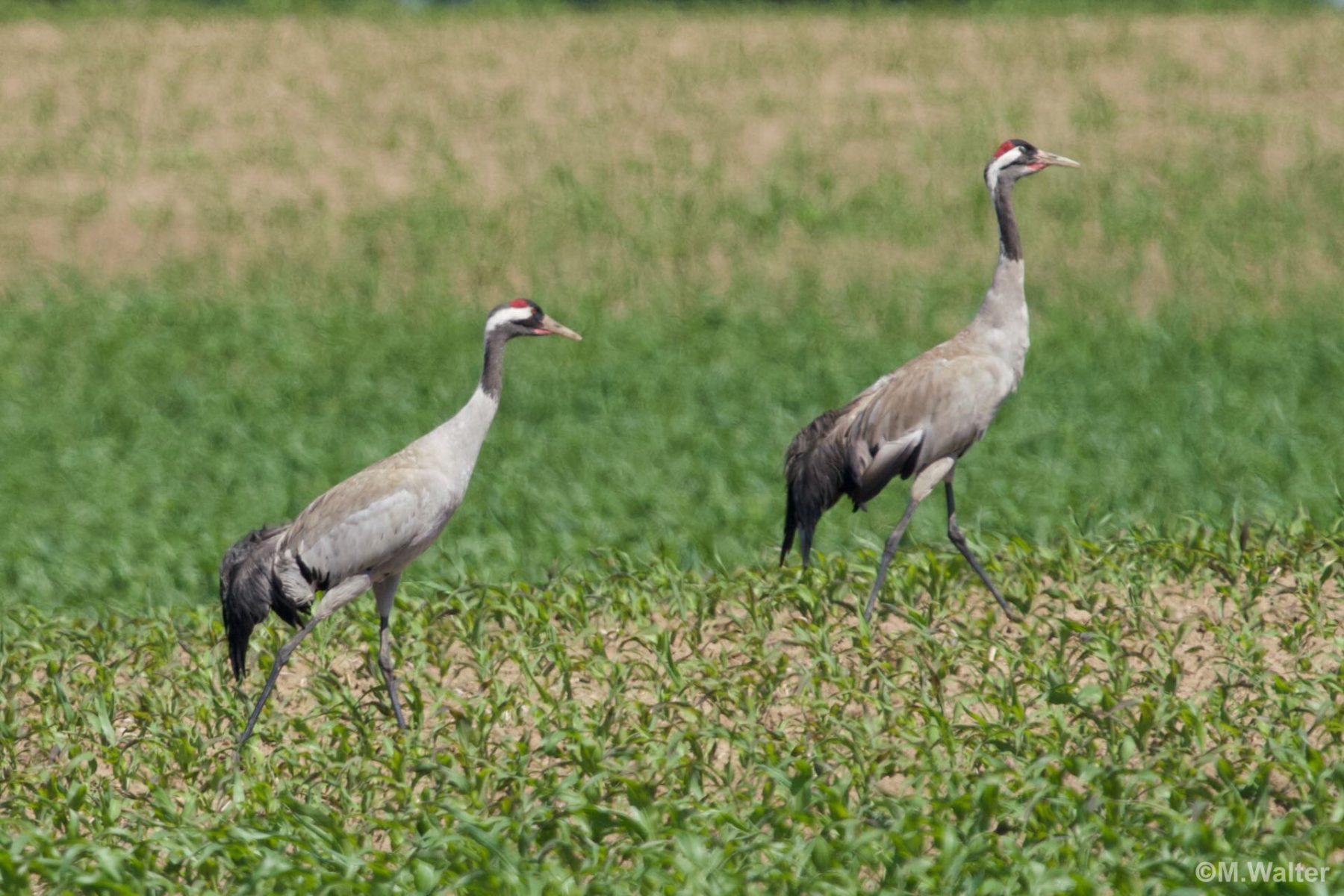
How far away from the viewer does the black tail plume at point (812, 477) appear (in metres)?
8.62

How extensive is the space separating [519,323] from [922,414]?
206 cm

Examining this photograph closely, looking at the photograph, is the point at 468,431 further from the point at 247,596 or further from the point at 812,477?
the point at 812,477

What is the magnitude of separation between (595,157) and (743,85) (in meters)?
4.15

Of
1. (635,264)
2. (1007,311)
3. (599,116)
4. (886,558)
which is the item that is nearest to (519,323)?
(886,558)

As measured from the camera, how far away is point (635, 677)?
7.88m

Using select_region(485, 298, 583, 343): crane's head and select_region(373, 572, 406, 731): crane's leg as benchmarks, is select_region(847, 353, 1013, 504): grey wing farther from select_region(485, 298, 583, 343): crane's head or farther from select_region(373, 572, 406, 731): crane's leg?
select_region(373, 572, 406, 731): crane's leg

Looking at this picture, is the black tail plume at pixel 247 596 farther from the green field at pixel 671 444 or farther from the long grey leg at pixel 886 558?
the long grey leg at pixel 886 558

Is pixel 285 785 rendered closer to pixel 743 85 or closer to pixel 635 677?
pixel 635 677

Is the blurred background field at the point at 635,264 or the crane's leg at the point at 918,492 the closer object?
the crane's leg at the point at 918,492

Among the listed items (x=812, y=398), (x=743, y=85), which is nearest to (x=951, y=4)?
(x=743, y=85)

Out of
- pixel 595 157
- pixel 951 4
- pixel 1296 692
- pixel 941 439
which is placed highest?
pixel 951 4

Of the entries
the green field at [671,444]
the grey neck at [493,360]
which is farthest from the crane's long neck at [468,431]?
the green field at [671,444]

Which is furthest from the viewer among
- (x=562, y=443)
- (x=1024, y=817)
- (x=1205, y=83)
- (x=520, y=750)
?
(x=1205, y=83)

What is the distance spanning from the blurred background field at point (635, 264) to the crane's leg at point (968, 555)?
897mm
